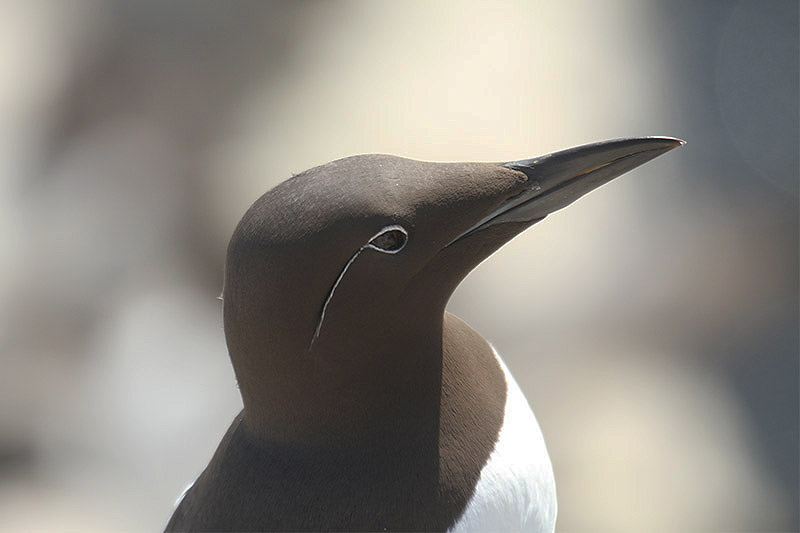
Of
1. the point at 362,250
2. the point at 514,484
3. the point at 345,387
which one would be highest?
the point at 362,250

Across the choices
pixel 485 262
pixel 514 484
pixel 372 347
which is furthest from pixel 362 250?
pixel 485 262

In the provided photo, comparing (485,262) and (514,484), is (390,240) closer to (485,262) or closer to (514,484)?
(514,484)

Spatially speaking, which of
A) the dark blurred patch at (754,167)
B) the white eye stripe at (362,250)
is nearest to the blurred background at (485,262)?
the dark blurred patch at (754,167)

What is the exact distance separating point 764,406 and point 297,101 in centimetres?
320

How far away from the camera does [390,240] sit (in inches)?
73.0

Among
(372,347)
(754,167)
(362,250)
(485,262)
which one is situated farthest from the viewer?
(754,167)

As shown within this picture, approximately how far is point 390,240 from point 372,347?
24 centimetres

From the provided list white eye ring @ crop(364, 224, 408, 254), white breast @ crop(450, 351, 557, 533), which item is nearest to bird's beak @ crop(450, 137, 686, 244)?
white eye ring @ crop(364, 224, 408, 254)

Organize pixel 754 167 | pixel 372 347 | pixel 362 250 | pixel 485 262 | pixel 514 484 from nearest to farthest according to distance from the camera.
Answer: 1. pixel 362 250
2. pixel 372 347
3. pixel 514 484
4. pixel 485 262
5. pixel 754 167

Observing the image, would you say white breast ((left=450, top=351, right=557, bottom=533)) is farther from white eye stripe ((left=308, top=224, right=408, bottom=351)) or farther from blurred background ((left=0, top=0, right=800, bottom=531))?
blurred background ((left=0, top=0, right=800, bottom=531))

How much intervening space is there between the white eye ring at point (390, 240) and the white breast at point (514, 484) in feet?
1.80

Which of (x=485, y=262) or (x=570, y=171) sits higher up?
(x=570, y=171)

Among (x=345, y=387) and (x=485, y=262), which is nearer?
(x=345, y=387)

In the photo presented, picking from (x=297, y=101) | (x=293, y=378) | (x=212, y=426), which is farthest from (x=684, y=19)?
(x=293, y=378)
